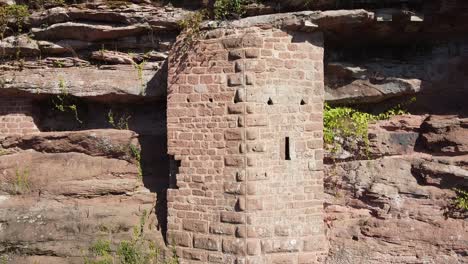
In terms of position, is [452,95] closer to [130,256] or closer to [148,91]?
[148,91]

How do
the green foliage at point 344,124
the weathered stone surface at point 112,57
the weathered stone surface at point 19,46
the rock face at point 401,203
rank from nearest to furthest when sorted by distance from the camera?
the rock face at point 401,203 → the green foliage at point 344,124 → the weathered stone surface at point 112,57 → the weathered stone surface at point 19,46

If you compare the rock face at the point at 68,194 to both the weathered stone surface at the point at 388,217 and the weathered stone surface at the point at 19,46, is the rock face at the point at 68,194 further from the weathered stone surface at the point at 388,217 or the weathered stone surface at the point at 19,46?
the weathered stone surface at the point at 388,217

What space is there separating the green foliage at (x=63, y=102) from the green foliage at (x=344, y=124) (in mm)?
4645

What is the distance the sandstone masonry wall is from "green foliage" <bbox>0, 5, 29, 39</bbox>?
1280 millimetres

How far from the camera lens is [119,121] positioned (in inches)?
312

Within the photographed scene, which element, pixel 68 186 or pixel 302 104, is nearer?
pixel 302 104

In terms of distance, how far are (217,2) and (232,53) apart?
38.0 inches

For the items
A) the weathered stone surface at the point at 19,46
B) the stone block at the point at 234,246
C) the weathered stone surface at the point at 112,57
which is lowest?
the stone block at the point at 234,246

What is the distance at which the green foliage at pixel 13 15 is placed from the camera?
304 inches

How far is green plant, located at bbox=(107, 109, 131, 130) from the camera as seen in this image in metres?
7.83

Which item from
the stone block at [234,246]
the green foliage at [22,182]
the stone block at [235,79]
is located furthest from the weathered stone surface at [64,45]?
the stone block at [234,246]

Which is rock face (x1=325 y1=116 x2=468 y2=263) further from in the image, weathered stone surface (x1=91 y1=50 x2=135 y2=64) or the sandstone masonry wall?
the sandstone masonry wall

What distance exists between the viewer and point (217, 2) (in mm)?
6492

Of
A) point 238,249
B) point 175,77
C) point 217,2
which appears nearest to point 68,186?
point 175,77
